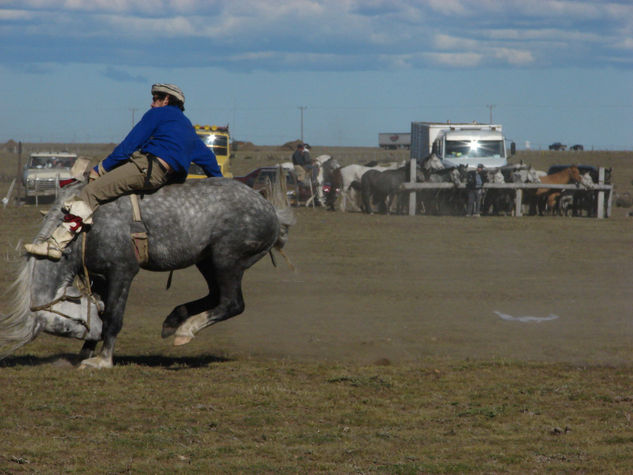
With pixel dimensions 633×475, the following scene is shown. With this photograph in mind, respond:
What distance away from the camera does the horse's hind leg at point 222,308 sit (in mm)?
8148

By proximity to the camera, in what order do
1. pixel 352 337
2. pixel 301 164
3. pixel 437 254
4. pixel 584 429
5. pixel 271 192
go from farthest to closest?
pixel 301 164 → pixel 437 254 → pixel 352 337 → pixel 271 192 → pixel 584 429

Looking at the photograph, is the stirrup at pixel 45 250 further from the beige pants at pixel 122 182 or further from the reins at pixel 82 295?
the beige pants at pixel 122 182

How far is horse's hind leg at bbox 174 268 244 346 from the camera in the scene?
8.15 meters

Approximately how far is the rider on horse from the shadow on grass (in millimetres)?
1122

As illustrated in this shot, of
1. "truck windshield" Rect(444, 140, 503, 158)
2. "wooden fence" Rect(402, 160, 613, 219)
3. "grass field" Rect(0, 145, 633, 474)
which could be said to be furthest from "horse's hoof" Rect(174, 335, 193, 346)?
"truck windshield" Rect(444, 140, 503, 158)

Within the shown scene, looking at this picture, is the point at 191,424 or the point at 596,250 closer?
the point at 191,424

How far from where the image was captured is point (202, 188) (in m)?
8.15

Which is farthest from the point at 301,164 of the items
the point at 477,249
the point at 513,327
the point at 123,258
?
the point at 123,258

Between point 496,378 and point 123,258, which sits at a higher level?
point 123,258

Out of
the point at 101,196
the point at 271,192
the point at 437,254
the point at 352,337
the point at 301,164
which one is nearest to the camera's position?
the point at 101,196

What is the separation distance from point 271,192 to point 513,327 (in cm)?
327

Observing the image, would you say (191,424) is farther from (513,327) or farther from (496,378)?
(513,327)

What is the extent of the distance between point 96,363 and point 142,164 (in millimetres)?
1720

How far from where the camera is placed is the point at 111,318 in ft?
26.0
